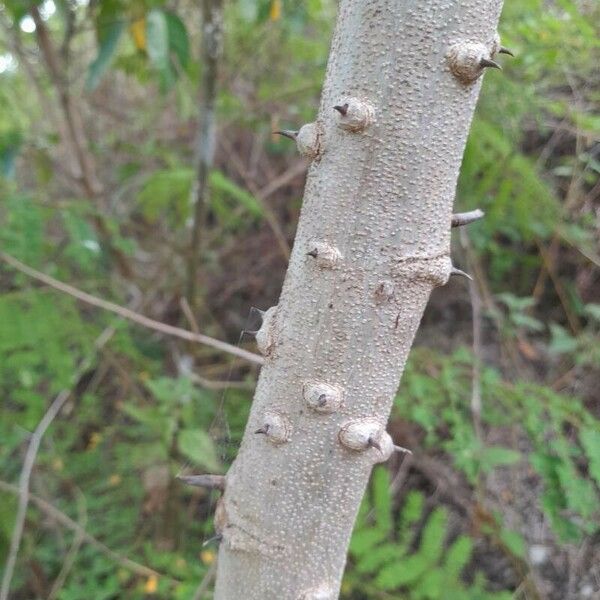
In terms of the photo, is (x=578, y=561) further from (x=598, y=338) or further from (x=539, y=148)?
(x=539, y=148)

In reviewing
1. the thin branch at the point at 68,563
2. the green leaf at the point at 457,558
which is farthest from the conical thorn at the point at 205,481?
the thin branch at the point at 68,563

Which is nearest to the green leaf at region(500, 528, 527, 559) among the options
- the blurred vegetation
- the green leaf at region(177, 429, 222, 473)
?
the blurred vegetation

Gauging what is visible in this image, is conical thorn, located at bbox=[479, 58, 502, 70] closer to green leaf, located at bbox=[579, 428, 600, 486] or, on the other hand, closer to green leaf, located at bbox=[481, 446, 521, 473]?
green leaf, located at bbox=[579, 428, 600, 486]

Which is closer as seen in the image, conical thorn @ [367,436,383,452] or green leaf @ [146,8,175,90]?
conical thorn @ [367,436,383,452]

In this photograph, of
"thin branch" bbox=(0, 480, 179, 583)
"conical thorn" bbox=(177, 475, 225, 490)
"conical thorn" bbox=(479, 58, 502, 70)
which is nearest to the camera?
"conical thorn" bbox=(479, 58, 502, 70)

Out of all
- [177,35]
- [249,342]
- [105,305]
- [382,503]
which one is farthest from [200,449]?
[177,35]

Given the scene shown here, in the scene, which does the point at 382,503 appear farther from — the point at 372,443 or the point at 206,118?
the point at 206,118

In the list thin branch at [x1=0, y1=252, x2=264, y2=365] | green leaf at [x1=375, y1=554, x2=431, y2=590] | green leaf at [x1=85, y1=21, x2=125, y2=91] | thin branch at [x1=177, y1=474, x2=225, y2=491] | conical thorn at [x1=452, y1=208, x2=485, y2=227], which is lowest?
green leaf at [x1=375, y1=554, x2=431, y2=590]

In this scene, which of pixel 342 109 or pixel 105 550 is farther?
pixel 105 550

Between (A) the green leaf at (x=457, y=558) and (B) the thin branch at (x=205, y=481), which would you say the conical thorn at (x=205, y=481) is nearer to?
(B) the thin branch at (x=205, y=481)
